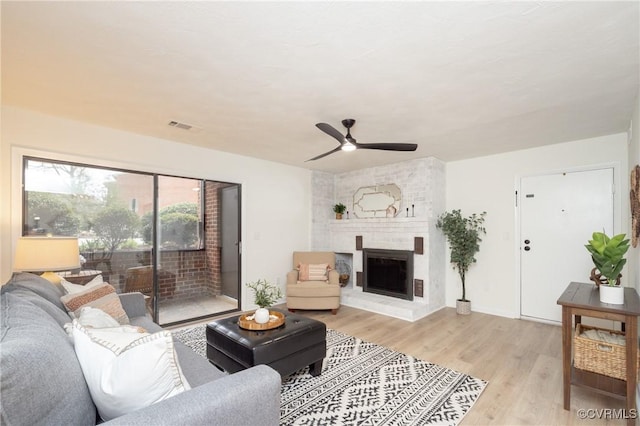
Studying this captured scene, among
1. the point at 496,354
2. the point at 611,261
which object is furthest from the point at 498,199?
the point at 611,261

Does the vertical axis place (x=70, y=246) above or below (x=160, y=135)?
below

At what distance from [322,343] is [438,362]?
121 cm

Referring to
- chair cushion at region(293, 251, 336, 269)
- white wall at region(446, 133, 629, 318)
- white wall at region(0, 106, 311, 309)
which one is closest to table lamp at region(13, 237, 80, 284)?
white wall at region(0, 106, 311, 309)

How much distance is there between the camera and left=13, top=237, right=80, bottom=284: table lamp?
2.38m

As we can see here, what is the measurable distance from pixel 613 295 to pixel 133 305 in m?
3.84

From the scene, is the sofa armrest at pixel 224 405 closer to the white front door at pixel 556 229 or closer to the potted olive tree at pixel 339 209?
the white front door at pixel 556 229

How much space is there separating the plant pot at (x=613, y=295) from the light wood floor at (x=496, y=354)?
806 mm

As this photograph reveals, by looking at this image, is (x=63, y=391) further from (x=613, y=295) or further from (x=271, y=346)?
(x=613, y=295)

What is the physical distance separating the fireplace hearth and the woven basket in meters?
2.48

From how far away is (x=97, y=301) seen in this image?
7.30ft

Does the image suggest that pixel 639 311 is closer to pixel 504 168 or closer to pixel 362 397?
pixel 362 397

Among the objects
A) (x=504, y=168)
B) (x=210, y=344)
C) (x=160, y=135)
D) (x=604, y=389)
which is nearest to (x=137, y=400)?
(x=210, y=344)

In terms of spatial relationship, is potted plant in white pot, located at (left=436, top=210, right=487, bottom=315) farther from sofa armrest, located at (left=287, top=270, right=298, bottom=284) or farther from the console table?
sofa armrest, located at (left=287, top=270, right=298, bottom=284)

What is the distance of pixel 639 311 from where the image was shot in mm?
1873
